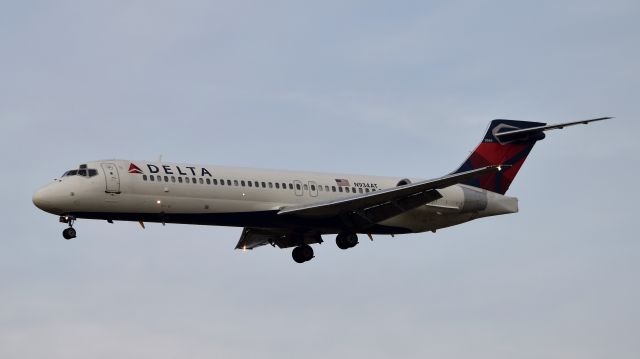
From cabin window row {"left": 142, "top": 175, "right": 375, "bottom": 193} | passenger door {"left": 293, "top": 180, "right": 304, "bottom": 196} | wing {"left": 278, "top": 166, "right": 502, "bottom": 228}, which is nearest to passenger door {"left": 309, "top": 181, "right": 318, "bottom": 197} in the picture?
cabin window row {"left": 142, "top": 175, "right": 375, "bottom": 193}

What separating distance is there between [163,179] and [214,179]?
1956 millimetres

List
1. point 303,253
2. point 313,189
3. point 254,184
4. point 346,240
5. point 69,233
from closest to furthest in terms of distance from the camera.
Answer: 1. point 69,233
2. point 254,184
3. point 313,189
4. point 346,240
5. point 303,253

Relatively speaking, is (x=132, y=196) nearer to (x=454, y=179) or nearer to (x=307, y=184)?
(x=307, y=184)

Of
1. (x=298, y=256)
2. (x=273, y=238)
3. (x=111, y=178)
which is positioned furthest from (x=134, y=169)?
(x=298, y=256)

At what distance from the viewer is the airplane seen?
47.0 meters

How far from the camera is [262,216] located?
162ft

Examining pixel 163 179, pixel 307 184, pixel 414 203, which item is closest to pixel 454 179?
pixel 414 203

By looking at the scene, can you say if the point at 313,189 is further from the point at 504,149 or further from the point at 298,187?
the point at 504,149

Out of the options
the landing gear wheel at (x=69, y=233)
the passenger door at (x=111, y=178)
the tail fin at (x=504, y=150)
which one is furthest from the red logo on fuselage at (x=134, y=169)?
the tail fin at (x=504, y=150)

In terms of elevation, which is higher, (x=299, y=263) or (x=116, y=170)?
(x=116, y=170)

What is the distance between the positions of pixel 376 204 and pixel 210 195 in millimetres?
6277

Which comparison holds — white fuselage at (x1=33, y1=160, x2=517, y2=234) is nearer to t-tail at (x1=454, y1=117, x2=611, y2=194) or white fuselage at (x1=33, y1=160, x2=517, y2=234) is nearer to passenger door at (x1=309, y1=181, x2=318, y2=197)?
passenger door at (x1=309, y1=181, x2=318, y2=197)

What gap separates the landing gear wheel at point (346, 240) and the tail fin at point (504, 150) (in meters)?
6.39

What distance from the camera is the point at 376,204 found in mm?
49969
